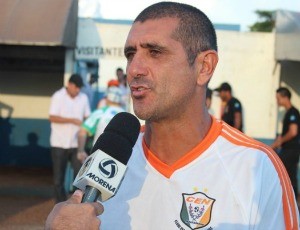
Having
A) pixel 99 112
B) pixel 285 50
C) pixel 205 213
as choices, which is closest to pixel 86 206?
pixel 205 213

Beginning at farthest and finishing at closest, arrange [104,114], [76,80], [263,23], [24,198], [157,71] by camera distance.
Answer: [263,23], [24,198], [76,80], [104,114], [157,71]

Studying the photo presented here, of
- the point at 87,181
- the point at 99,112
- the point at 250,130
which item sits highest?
the point at 87,181

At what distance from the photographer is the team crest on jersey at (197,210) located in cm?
224

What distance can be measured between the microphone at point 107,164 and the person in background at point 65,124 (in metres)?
6.86

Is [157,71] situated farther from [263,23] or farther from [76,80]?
[263,23]

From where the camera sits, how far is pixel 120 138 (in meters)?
2.21

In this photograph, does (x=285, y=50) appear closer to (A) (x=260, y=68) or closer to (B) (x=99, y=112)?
(A) (x=260, y=68)

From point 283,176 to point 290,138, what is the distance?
665 cm

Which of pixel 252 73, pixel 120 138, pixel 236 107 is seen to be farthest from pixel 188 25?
pixel 252 73

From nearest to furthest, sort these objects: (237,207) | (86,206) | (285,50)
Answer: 1. (86,206)
2. (237,207)
3. (285,50)

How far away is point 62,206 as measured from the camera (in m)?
1.80

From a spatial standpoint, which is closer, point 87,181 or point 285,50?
point 87,181

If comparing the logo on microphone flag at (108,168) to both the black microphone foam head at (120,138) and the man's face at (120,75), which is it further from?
the man's face at (120,75)

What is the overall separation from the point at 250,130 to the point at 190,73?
29.7 feet
